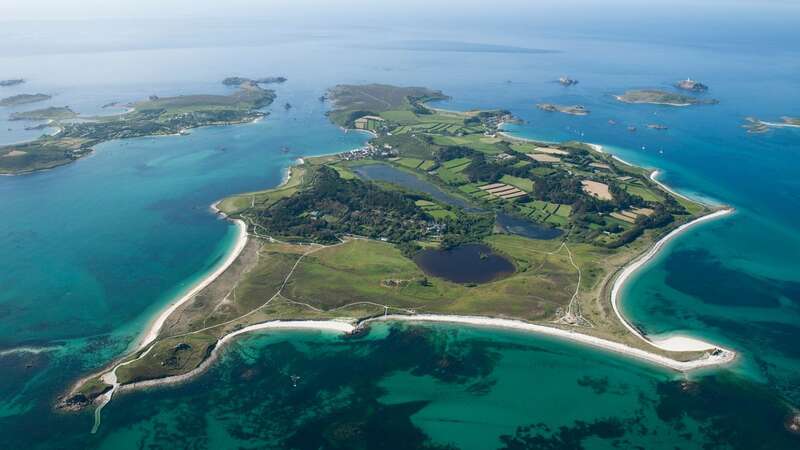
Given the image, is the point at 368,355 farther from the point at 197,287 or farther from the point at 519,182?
the point at 519,182

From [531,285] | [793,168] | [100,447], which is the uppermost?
[793,168]

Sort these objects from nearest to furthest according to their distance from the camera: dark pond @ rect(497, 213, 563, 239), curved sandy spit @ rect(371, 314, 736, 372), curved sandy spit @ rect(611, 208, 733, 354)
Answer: curved sandy spit @ rect(371, 314, 736, 372), curved sandy spit @ rect(611, 208, 733, 354), dark pond @ rect(497, 213, 563, 239)

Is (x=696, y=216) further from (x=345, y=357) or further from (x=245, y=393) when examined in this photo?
(x=245, y=393)

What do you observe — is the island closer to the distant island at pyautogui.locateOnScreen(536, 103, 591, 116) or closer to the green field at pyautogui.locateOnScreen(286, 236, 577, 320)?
the distant island at pyautogui.locateOnScreen(536, 103, 591, 116)

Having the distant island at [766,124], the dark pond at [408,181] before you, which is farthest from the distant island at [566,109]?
the dark pond at [408,181]

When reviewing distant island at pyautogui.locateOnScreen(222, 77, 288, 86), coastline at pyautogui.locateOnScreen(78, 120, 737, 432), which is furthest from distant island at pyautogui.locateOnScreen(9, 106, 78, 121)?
coastline at pyautogui.locateOnScreen(78, 120, 737, 432)

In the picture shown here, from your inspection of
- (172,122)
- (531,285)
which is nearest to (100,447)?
(531,285)
